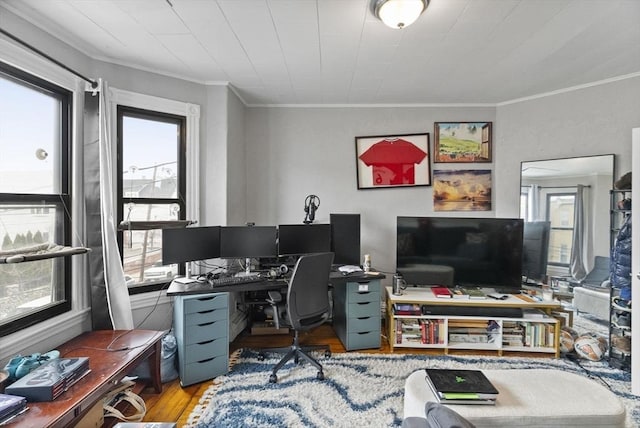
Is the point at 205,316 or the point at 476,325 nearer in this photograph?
the point at 205,316

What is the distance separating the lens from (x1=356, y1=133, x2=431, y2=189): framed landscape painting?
3434 millimetres

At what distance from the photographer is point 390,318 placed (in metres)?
2.88

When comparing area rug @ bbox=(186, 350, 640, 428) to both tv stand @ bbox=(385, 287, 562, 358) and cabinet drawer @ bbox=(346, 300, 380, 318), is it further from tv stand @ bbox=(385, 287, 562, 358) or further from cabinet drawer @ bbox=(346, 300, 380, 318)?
cabinet drawer @ bbox=(346, 300, 380, 318)

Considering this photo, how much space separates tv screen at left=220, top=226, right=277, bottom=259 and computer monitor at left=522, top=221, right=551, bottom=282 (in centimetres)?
255

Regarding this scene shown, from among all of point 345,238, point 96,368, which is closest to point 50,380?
point 96,368

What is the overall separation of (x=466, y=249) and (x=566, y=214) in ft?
3.40

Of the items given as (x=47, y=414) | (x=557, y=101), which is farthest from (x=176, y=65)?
(x=557, y=101)

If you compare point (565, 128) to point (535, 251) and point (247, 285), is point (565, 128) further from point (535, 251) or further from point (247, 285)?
point (247, 285)

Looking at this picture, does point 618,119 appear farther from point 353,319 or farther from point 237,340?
point 237,340

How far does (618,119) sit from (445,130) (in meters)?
1.49

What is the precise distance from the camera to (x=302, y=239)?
3.01 m

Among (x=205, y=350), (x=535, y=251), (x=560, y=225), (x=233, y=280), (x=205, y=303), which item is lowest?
(x=205, y=350)

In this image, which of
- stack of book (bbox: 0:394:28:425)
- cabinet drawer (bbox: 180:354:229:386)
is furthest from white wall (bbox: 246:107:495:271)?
stack of book (bbox: 0:394:28:425)

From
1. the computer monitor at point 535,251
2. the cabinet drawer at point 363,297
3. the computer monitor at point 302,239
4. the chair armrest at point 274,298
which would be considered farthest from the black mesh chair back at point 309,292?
the computer monitor at point 535,251
